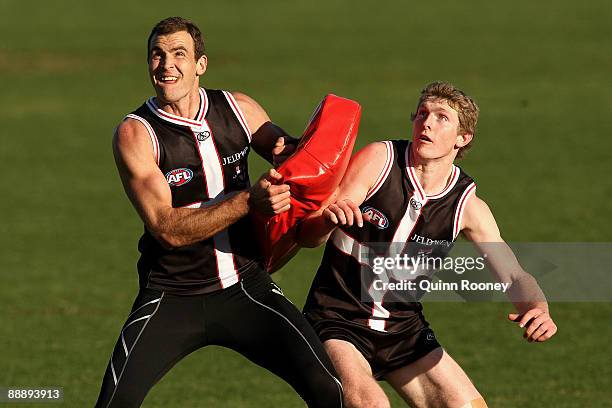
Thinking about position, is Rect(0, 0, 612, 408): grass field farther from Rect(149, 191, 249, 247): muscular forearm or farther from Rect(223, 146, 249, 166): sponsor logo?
Rect(149, 191, 249, 247): muscular forearm

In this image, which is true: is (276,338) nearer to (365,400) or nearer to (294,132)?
(365,400)

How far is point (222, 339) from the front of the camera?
7.93 m

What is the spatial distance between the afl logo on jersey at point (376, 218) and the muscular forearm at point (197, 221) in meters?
1.04

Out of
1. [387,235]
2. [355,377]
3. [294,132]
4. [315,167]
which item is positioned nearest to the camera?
[315,167]

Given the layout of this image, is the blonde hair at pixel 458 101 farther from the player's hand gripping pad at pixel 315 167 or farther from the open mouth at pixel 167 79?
the open mouth at pixel 167 79

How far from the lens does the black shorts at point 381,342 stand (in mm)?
8219

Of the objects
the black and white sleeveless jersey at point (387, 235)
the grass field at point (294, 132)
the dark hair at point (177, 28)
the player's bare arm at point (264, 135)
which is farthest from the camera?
the grass field at point (294, 132)

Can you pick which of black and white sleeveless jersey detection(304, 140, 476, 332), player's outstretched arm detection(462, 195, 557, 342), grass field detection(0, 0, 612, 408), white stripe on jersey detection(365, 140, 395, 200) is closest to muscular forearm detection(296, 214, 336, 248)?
black and white sleeveless jersey detection(304, 140, 476, 332)

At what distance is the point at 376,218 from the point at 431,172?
1.57 ft

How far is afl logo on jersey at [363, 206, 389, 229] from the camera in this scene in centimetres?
823

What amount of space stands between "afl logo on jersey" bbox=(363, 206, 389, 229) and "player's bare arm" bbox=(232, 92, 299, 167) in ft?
2.05

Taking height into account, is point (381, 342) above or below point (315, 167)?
below

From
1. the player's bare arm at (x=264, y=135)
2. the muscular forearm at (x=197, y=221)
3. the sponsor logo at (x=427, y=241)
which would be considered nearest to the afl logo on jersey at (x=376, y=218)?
the sponsor logo at (x=427, y=241)

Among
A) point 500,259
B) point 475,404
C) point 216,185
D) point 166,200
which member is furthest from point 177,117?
point 475,404
